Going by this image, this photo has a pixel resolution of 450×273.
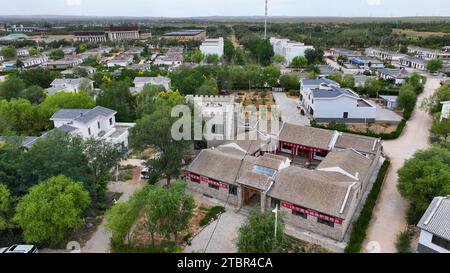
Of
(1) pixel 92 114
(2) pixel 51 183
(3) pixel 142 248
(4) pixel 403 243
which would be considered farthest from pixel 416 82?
(2) pixel 51 183

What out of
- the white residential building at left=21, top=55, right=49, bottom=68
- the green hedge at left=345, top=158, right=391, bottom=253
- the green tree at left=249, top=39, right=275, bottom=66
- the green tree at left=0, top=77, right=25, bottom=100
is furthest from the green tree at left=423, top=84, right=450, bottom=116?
the white residential building at left=21, top=55, right=49, bottom=68

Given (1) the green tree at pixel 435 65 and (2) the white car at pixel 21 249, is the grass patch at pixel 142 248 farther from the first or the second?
(1) the green tree at pixel 435 65

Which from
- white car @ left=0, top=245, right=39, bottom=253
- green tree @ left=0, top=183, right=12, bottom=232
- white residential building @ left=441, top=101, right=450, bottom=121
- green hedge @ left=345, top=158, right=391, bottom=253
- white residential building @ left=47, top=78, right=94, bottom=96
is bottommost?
white car @ left=0, top=245, right=39, bottom=253

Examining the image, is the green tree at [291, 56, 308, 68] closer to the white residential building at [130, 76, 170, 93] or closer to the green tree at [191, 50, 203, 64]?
the green tree at [191, 50, 203, 64]

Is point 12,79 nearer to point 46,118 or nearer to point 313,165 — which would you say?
point 46,118

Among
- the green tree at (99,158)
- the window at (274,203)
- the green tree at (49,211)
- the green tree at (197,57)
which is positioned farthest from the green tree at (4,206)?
the green tree at (197,57)

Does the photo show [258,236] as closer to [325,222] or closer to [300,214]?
[300,214]
